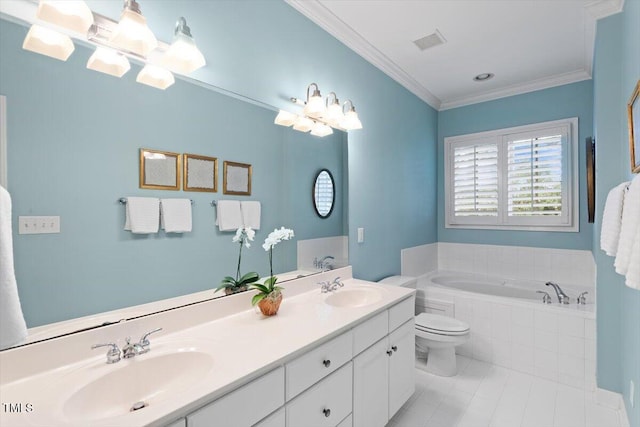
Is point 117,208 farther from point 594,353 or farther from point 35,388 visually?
point 594,353

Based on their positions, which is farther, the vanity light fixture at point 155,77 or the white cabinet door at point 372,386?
the white cabinet door at point 372,386

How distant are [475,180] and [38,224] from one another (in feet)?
13.3

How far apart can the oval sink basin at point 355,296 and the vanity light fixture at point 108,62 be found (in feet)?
5.20

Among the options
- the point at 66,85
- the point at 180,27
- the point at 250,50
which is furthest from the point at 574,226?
the point at 66,85

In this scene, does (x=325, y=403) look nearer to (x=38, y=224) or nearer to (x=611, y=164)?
(x=38, y=224)

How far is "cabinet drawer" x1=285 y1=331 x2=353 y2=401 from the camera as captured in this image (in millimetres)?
1187

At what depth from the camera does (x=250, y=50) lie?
1.79 metres

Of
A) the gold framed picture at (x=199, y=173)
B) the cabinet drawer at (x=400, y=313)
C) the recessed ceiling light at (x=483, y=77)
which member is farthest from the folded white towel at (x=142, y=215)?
the recessed ceiling light at (x=483, y=77)

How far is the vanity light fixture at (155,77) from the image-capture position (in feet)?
4.20

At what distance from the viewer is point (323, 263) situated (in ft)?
7.36

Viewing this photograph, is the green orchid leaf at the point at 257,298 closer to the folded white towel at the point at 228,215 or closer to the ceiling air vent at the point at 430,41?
the folded white towel at the point at 228,215

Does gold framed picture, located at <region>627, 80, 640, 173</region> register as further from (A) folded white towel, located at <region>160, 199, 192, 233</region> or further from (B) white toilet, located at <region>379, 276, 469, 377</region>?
(A) folded white towel, located at <region>160, 199, 192, 233</region>

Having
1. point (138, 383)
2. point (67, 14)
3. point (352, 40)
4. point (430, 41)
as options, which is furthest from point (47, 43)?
point (430, 41)

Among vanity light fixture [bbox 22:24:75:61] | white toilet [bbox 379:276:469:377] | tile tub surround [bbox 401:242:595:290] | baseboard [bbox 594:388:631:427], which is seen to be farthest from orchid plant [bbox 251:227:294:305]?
baseboard [bbox 594:388:631:427]
